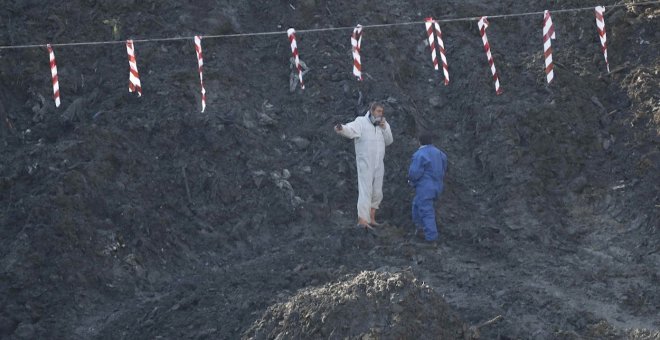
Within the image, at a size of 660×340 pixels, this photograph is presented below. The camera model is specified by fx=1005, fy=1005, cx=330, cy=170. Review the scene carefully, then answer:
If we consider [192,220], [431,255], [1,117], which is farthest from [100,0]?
[431,255]

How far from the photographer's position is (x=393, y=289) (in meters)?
9.05

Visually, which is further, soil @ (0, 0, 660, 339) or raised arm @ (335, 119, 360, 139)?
raised arm @ (335, 119, 360, 139)

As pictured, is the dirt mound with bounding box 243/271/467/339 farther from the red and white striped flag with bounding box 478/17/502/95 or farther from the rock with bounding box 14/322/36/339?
the red and white striped flag with bounding box 478/17/502/95

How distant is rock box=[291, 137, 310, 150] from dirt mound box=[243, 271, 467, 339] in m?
4.17

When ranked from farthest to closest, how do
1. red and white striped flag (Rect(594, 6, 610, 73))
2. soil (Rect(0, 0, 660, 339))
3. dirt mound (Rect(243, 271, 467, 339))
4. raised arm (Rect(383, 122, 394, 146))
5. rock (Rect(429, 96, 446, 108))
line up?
rock (Rect(429, 96, 446, 108))
red and white striped flag (Rect(594, 6, 610, 73))
raised arm (Rect(383, 122, 394, 146))
soil (Rect(0, 0, 660, 339))
dirt mound (Rect(243, 271, 467, 339))

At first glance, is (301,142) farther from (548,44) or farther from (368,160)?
(548,44)

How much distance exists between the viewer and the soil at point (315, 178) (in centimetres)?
1015

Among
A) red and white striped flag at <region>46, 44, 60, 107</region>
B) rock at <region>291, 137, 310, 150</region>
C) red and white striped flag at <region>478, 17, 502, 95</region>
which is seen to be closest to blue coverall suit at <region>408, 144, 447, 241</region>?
rock at <region>291, 137, 310, 150</region>

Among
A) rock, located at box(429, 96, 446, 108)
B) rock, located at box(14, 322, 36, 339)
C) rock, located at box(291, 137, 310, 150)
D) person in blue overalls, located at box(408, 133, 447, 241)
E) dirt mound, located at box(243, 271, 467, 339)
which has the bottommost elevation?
rock, located at box(14, 322, 36, 339)

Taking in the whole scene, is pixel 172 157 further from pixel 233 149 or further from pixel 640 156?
pixel 640 156

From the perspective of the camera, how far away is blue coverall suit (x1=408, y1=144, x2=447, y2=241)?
1180 centimetres

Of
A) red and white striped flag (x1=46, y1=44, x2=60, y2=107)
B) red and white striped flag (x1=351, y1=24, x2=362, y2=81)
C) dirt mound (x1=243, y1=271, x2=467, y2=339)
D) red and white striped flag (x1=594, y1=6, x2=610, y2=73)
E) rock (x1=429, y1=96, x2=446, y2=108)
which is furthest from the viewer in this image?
rock (x1=429, y1=96, x2=446, y2=108)

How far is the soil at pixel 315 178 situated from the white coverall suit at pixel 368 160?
0.42 m

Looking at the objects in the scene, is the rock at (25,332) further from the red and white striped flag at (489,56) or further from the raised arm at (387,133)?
the red and white striped flag at (489,56)
